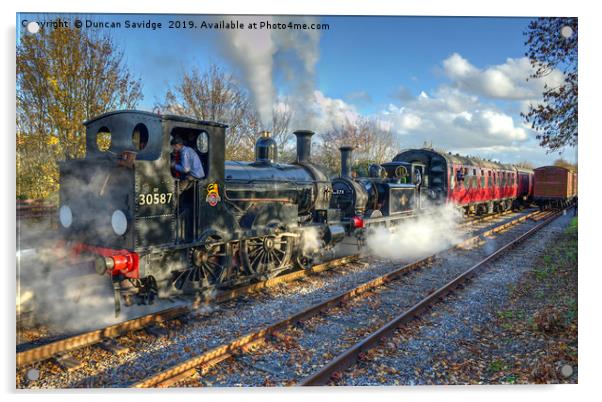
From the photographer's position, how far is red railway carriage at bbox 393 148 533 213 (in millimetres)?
15461

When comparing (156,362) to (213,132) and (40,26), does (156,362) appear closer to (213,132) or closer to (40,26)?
(213,132)

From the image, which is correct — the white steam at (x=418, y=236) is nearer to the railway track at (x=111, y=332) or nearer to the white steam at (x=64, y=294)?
the railway track at (x=111, y=332)

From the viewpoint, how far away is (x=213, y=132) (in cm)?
613

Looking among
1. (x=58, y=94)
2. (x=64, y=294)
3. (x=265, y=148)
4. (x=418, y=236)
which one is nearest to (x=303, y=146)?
(x=265, y=148)

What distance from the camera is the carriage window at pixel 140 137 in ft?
18.8

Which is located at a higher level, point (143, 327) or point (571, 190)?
point (571, 190)

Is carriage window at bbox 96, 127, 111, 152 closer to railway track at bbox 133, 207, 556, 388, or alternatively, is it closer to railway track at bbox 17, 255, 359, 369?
railway track at bbox 17, 255, 359, 369

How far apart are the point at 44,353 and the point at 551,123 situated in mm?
6983

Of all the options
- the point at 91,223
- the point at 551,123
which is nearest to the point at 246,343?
the point at 91,223

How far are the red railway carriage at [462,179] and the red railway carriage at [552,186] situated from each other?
5.06 ft

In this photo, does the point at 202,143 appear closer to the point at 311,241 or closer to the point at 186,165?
the point at 186,165

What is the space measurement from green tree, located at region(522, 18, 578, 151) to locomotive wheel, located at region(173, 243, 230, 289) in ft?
16.0

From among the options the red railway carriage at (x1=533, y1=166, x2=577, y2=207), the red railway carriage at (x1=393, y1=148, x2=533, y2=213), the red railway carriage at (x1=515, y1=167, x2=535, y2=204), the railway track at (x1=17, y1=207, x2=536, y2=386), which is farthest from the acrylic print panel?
the red railway carriage at (x1=515, y1=167, x2=535, y2=204)

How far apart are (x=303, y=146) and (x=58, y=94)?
471 cm
